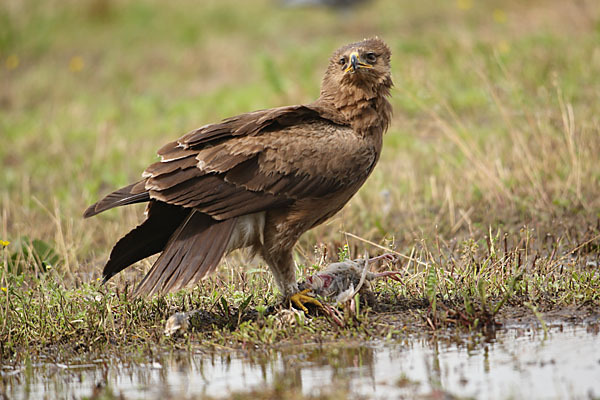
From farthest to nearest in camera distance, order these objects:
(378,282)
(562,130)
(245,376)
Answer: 1. (562,130)
2. (378,282)
3. (245,376)

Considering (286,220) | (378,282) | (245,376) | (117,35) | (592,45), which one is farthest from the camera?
(117,35)

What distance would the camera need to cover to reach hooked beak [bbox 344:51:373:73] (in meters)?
5.37

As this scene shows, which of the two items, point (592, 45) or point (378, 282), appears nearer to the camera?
point (378, 282)

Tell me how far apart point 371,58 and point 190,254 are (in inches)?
68.9

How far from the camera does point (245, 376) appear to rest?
13.6ft

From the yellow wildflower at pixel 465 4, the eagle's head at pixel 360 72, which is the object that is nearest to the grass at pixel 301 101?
the yellow wildflower at pixel 465 4

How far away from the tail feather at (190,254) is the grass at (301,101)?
0.73 ft

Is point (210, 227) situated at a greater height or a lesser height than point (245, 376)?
greater

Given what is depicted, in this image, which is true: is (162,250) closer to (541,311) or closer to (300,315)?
(300,315)

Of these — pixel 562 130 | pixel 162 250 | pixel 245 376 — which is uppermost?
pixel 562 130

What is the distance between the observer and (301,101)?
10156mm

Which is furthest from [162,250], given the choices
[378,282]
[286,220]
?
[378,282]

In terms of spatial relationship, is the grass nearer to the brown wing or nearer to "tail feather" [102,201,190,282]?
"tail feather" [102,201,190,282]

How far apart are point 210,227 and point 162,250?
17.7 inches
